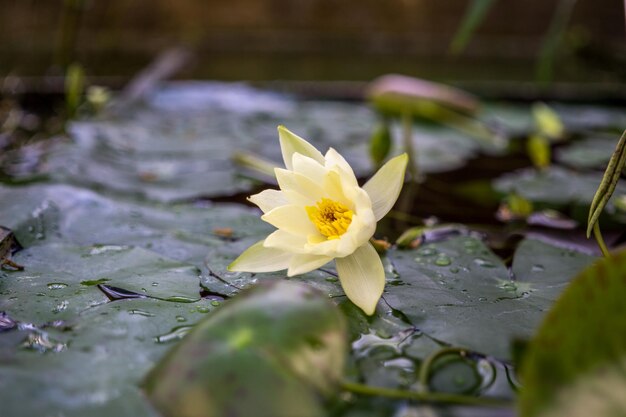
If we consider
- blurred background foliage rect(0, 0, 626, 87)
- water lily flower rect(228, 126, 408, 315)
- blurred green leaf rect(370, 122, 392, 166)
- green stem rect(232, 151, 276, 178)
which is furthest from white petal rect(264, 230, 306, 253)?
blurred background foliage rect(0, 0, 626, 87)

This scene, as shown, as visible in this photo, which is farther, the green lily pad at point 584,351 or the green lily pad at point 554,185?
the green lily pad at point 554,185

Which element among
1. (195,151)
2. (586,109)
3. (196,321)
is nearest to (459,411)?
(196,321)

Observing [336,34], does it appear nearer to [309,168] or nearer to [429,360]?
[309,168]

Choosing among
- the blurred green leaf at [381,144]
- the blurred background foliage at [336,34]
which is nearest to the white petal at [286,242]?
the blurred green leaf at [381,144]

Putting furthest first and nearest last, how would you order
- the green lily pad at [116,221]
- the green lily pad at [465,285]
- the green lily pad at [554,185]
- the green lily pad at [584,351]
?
the green lily pad at [554,185]
the green lily pad at [116,221]
the green lily pad at [465,285]
the green lily pad at [584,351]

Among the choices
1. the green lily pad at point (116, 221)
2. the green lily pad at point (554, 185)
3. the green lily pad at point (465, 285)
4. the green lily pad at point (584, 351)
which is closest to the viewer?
the green lily pad at point (584, 351)

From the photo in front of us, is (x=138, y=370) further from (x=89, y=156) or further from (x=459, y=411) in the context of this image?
(x=89, y=156)

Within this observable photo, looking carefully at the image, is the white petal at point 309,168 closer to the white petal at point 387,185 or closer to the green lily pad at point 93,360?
the white petal at point 387,185

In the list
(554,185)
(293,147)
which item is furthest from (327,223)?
(554,185)
